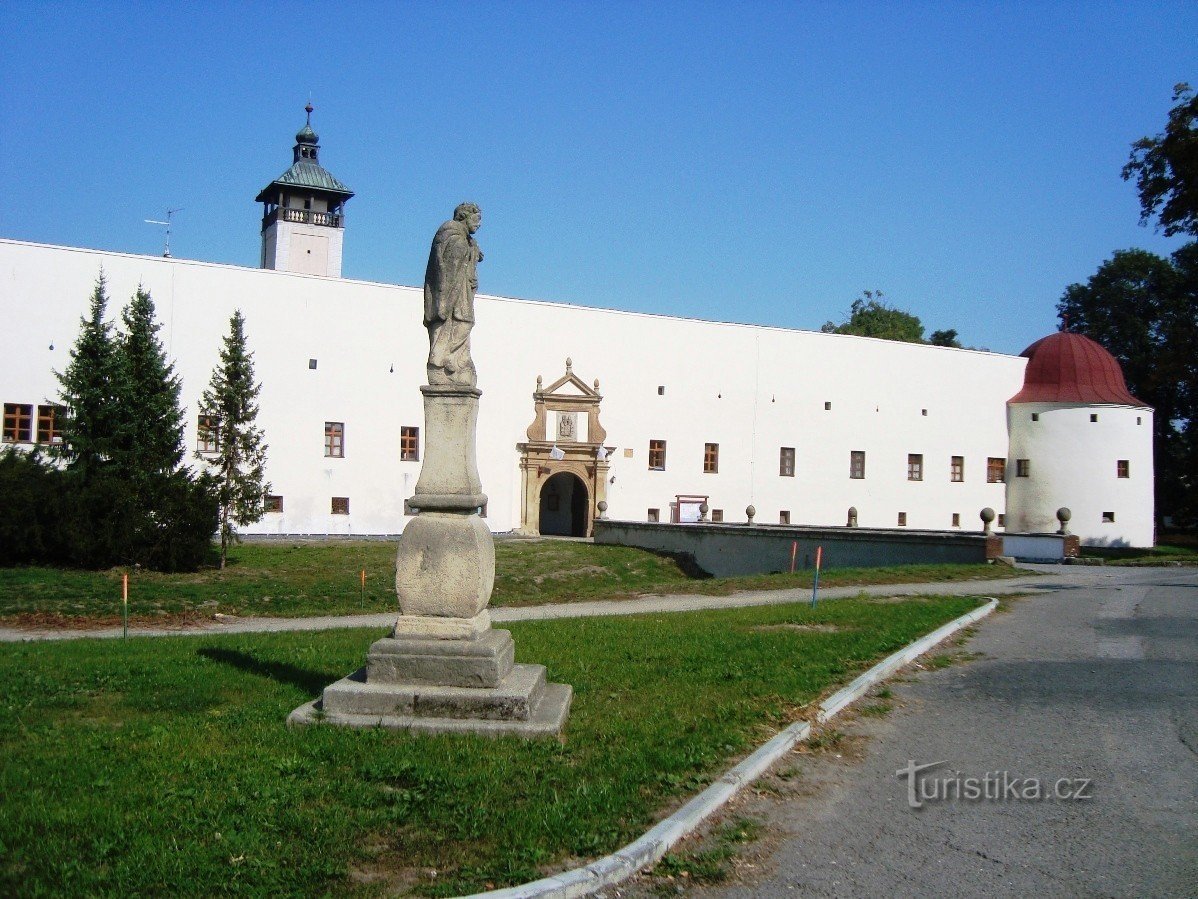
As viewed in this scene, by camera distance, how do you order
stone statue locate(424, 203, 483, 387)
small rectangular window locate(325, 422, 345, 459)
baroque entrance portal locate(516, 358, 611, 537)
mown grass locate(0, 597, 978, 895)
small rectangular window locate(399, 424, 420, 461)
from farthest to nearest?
baroque entrance portal locate(516, 358, 611, 537) → small rectangular window locate(399, 424, 420, 461) → small rectangular window locate(325, 422, 345, 459) → stone statue locate(424, 203, 483, 387) → mown grass locate(0, 597, 978, 895)

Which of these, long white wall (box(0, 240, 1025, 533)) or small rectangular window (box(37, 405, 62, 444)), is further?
long white wall (box(0, 240, 1025, 533))

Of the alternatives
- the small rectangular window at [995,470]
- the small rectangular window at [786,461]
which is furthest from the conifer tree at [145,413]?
the small rectangular window at [995,470]

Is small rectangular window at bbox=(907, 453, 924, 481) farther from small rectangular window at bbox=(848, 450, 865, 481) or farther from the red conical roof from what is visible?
the red conical roof

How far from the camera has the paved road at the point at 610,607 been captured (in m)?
16.1

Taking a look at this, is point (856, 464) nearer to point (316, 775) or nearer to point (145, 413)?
point (145, 413)

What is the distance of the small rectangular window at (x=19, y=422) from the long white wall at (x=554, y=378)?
0.43m

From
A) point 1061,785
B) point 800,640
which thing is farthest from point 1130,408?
point 1061,785

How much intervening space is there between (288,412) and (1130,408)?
38.3m

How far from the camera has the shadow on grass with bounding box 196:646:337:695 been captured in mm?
8891

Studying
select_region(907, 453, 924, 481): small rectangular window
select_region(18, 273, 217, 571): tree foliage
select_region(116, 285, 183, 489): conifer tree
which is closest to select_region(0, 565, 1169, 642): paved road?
select_region(18, 273, 217, 571): tree foliage

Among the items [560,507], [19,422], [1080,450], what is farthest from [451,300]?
[1080,450]

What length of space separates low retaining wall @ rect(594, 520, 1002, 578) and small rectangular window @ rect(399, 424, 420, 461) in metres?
10.1

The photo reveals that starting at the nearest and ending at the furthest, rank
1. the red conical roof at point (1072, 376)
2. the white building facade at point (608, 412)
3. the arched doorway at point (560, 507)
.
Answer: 1. the white building facade at point (608, 412)
2. the arched doorway at point (560, 507)
3. the red conical roof at point (1072, 376)

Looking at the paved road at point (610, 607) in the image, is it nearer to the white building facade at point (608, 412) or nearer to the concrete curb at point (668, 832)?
the concrete curb at point (668, 832)
